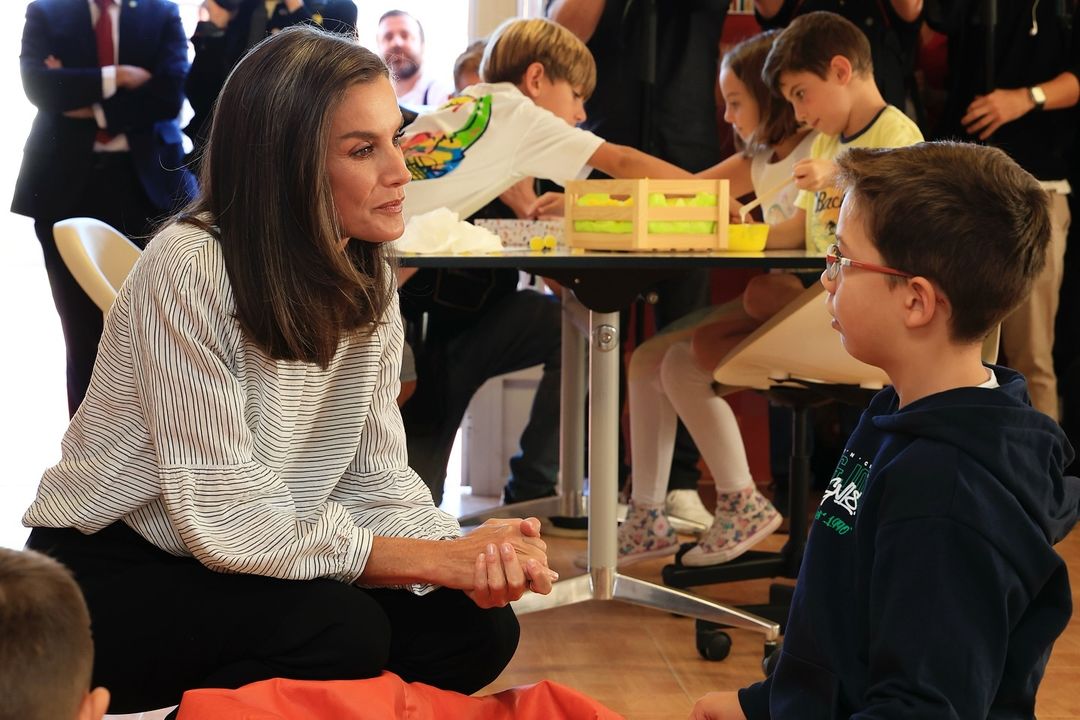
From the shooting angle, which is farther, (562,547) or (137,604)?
(562,547)

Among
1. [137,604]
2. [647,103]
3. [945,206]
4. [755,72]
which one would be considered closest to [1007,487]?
[945,206]

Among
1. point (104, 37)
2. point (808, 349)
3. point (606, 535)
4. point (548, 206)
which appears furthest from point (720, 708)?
point (104, 37)

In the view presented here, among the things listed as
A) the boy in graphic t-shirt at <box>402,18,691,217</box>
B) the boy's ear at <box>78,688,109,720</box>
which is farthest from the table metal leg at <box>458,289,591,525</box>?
the boy's ear at <box>78,688,109,720</box>

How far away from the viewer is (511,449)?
3896mm

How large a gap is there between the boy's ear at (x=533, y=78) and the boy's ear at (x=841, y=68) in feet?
2.09

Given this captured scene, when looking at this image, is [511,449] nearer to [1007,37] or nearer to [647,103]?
[647,103]

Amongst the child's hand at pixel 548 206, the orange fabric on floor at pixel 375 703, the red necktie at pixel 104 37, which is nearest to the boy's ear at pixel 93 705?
the orange fabric on floor at pixel 375 703

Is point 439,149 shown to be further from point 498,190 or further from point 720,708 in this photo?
point 720,708

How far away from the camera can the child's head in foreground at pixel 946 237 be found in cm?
110

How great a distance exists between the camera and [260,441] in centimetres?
139

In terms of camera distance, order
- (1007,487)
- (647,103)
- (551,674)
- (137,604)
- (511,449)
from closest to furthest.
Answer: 1. (1007,487)
2. (137,604)
3. (551,674)
4. (647,103)
5. (511,449)

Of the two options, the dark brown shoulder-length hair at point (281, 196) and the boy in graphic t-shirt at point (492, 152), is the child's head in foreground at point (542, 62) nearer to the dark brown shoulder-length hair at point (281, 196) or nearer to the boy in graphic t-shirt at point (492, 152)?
the boy in graphic t-shirt at point (492, 152)

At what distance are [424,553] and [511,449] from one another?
8.11 feet

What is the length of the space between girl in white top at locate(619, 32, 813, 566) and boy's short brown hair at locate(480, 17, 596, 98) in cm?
36
